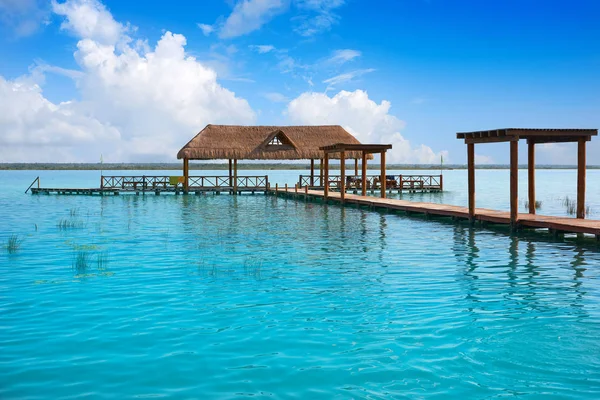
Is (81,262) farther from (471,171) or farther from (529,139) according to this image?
(529,139)

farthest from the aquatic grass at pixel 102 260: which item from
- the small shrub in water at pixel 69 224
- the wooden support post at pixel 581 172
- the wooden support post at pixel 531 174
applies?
the wooden support post at pixel 581 172

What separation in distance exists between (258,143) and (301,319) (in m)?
32.4

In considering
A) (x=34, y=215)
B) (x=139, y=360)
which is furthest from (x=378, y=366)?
(x=34, y=215)

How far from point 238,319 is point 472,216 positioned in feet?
41.0

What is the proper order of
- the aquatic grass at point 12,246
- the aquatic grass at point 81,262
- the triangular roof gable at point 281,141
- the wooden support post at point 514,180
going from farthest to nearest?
the triangular roof gable at point 281,141 → the wooden support post at point 514,180 → the aquatic grass at point 12,246 → the aquatic grass at point 81,262

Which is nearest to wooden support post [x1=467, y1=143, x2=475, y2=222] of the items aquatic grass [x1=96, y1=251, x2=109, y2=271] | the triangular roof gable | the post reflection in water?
the post reflection in water

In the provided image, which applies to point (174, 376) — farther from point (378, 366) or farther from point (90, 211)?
point (90, 211)

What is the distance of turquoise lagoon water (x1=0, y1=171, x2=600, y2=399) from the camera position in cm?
565

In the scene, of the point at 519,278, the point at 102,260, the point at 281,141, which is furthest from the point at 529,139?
the point at 281,141

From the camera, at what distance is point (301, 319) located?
25.1ft

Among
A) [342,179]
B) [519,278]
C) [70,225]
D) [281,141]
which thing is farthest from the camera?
[281,141]

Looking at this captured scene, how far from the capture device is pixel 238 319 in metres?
7.69

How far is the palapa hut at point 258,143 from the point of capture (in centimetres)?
3812

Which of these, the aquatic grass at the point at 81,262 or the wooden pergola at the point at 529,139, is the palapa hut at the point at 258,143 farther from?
the aquatic grass at the point at 81,262
